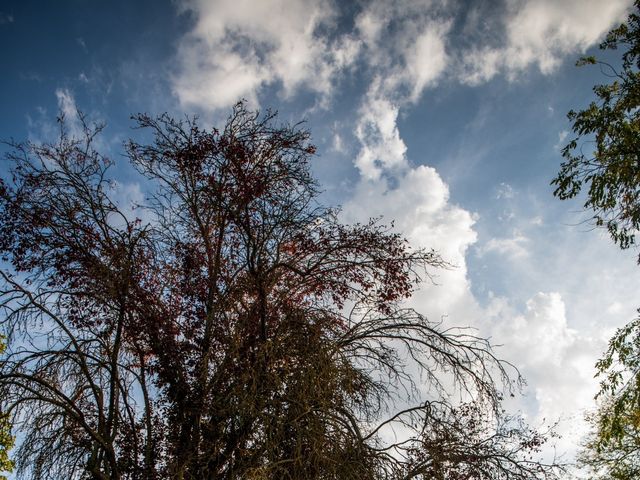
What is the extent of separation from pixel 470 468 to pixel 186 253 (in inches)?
215

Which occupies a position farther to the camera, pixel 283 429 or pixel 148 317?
pixel 148 317

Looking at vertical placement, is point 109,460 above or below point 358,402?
below

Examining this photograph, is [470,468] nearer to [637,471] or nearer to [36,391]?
[36,391]

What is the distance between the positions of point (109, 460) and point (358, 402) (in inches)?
131

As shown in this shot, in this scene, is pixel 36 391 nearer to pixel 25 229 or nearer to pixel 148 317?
pixel 148 317

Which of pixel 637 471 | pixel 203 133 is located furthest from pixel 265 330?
pixel 637 471

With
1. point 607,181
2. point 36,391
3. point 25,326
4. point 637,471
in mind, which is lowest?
point 36,391

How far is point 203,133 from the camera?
→ 7715 millimetres

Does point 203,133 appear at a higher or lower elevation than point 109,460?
higher

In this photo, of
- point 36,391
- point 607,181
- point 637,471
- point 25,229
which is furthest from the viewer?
point 637,471

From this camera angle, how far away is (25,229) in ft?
21.5

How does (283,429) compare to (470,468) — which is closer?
(283,429)

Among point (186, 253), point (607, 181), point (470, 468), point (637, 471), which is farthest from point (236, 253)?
point (637, 471)

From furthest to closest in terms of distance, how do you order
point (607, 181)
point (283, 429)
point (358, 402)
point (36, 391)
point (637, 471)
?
1. point (637, 471)
2. point (607, 181)
3. point (358, 402)
4. point (36, 391)
5. point (283, 429)
